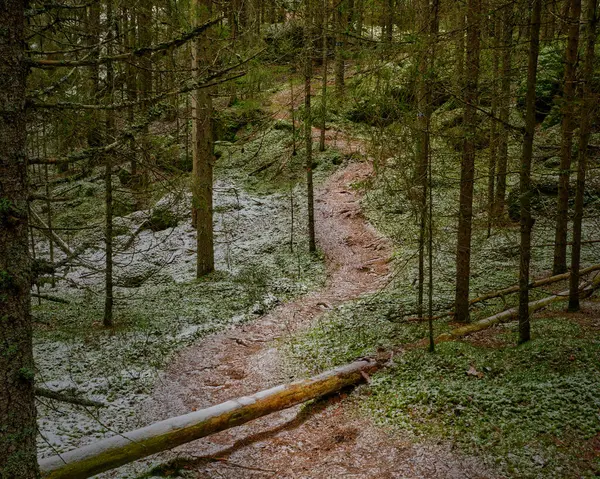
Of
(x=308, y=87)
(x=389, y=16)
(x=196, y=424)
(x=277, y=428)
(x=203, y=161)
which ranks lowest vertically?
(x=277, y=428)

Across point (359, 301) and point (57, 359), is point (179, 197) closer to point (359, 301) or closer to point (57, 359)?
point (57, 359)

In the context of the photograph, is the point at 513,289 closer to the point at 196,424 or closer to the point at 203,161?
the point at 196,424

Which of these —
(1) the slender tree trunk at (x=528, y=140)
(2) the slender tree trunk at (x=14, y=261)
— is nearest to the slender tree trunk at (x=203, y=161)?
(1) the slender tree trunk at (x=528, y=140)

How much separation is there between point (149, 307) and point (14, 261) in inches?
402

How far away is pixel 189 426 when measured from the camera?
662 centimetres

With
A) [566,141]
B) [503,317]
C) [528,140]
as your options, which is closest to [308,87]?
[566,141]

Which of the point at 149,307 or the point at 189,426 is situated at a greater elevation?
the point at 189,426

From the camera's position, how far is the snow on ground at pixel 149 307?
25.0 feet

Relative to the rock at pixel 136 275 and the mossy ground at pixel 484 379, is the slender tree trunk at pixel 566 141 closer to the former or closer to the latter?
the mossy ground at pixel 484 379

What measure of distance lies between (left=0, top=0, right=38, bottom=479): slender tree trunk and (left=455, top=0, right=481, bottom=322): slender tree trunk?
707 cm

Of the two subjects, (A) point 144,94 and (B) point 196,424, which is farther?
(B) point 196,424

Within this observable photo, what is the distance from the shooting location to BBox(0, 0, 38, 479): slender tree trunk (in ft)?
11.1

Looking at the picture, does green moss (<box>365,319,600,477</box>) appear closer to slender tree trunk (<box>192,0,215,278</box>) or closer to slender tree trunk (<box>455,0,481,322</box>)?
slender tree trunk (<box>455,0,481,322</box>)

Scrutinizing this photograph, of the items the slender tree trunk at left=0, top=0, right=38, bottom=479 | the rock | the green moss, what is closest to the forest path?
the green moss
